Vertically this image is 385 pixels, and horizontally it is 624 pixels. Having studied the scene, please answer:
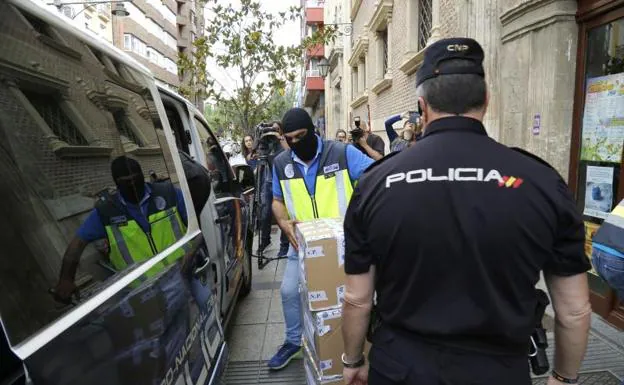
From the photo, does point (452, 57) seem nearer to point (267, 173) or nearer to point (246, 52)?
point (267, 173)

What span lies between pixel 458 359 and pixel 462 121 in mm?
733

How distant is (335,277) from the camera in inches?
→ 93.7

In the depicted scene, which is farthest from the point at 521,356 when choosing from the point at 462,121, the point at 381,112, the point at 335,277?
the point at 381,112

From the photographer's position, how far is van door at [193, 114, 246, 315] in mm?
3479

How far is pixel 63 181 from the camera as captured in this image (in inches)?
54.9

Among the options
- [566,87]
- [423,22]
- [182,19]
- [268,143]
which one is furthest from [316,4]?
[566,87]

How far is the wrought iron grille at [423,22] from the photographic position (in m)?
9.29

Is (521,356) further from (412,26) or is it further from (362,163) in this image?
(412,26)

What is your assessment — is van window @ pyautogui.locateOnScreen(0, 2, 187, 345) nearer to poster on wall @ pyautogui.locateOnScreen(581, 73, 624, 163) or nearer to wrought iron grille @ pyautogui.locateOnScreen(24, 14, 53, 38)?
wrought iron grille @ pyautogui.locateOnScreen(24, 14, 53, 38)

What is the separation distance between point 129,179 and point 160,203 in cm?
30

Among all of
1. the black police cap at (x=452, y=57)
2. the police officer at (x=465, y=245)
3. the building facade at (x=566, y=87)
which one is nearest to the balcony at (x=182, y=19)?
the building facade at (x=566, y=87)

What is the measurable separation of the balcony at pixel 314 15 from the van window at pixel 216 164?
34002 mm

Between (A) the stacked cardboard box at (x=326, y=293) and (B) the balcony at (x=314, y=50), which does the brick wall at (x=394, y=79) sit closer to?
(B) the balcony at (x=314, y=50)

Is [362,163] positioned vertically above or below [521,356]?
above
